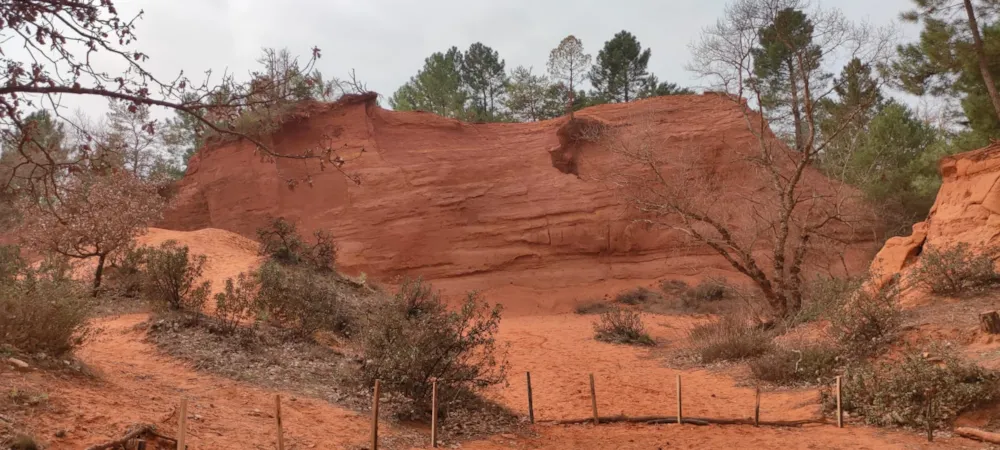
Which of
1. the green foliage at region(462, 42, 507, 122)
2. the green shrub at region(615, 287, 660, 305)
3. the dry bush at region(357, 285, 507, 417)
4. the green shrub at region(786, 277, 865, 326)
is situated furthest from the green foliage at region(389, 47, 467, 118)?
the dry bush at region(357, 285, 507, 417)

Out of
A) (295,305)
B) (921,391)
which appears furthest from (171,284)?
(921,391)

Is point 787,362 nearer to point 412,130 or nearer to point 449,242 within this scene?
point 449,242

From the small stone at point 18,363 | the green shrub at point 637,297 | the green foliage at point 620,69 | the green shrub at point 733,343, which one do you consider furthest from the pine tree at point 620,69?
the small stone at point 18,363

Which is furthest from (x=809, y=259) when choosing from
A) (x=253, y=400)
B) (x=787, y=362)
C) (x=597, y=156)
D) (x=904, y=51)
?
(x=253, y=400)

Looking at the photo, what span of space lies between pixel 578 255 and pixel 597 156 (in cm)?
467

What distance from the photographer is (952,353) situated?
27.2ft

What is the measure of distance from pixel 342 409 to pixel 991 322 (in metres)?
8.45

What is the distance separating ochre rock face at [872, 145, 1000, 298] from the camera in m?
11.9

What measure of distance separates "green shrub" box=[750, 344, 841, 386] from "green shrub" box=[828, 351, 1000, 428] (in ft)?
5.39

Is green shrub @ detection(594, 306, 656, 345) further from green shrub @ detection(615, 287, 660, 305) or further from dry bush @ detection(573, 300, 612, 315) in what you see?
green shrub @ detection(615, 287, 660, 305)

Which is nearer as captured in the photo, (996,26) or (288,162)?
(996,26)

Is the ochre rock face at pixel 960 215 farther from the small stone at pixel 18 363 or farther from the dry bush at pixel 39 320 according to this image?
the small stone at pixel 18 363

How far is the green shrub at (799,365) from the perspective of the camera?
9677mm

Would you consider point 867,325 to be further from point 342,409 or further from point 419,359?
point 342,409
